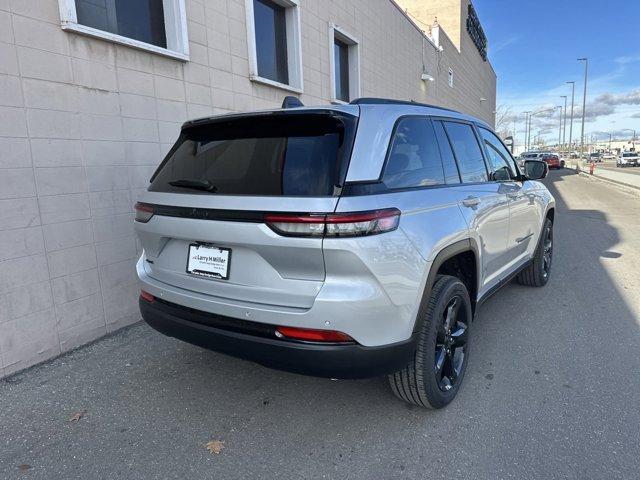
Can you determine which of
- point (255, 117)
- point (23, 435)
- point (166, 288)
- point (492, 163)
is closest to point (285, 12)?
point (492, 163)

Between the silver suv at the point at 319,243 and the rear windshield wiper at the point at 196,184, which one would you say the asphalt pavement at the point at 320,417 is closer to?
the silver suv at the point at 319,243

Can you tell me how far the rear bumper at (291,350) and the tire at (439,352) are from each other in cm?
20

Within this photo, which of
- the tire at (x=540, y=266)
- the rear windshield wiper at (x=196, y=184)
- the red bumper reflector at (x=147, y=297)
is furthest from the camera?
the tire at (x=540, y=266)

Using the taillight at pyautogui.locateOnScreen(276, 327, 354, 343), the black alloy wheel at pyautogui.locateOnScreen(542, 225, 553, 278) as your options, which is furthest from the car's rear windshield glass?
the black alloy wheel at pyautogui.locateOnScreen(542, 225, 553, 278)

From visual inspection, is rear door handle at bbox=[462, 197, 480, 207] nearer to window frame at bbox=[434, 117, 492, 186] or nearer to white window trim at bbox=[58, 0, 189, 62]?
window frame at bbox=[434, 117, 492, 186]

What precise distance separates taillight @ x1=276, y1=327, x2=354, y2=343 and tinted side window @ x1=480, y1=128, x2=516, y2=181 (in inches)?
91.1

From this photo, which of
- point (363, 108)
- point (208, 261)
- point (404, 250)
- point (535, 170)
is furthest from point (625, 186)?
point (208, 261)

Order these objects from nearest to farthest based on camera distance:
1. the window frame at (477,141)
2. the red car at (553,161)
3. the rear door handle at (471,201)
Answer: 1. the rear door handle at (471,201)
2. the window frame at (477,141)
3. the red car at (553,161)

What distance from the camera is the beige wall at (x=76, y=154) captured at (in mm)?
3371

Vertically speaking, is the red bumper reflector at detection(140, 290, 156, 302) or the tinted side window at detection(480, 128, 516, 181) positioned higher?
the tinted side window at detection(480, 128, 516, 181)

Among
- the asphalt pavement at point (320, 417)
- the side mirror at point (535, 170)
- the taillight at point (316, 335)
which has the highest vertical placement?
the side mirror at point (535, 170)

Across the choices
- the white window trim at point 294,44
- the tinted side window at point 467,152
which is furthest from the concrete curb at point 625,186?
the tinted side window at point 467,152

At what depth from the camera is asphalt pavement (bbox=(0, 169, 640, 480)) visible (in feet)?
7.82

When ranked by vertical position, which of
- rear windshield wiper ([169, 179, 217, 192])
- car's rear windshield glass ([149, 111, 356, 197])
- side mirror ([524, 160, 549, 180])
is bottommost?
side mirror ([524, 160, 549, 180])
